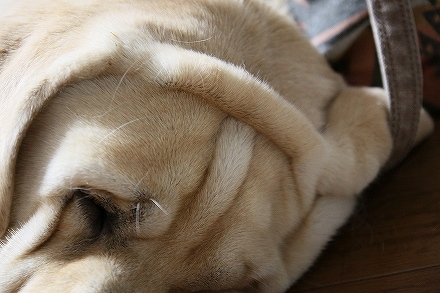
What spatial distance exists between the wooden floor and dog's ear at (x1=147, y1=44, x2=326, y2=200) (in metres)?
0.18

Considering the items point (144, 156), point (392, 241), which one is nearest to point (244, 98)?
point (144, 156)

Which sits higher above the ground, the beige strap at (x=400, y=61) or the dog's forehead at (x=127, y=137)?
the dog's forehead at (x=127, y=137)

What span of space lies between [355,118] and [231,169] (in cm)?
42

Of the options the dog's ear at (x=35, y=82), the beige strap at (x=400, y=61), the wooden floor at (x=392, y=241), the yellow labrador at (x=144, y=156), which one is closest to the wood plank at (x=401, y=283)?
the wooden floor at (x=392, y=241)

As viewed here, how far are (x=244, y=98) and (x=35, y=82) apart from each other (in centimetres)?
39

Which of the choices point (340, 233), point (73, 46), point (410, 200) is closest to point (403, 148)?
point (410, 200)

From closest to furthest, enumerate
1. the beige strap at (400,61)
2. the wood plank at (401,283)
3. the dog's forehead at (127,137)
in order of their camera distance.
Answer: the dog's forehead at (127,137) < the wood plank at (401,283) < the beige strap at (400,61)

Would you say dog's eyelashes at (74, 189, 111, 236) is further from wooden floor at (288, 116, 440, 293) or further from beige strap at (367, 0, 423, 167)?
beige strap at (367, 0, 423, 167)

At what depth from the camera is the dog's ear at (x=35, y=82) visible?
39.2 inches

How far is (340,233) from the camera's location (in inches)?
52.4

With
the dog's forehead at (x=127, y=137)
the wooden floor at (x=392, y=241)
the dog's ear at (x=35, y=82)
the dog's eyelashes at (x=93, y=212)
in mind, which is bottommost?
the wooden floor at (x=392, y=241)

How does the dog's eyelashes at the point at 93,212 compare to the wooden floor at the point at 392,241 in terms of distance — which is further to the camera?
the wooden floor at the point at 392,241

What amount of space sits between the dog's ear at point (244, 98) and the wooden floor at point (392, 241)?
0.59 ft

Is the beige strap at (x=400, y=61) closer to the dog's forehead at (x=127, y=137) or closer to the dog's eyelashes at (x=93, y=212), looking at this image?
the dog's forehead at (x=127, y=137)
